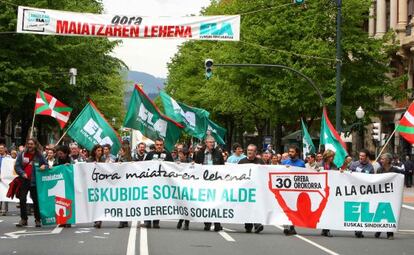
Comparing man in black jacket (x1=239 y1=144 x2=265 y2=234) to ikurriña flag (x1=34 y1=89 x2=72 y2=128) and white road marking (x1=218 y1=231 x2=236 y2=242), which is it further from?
ikurriña flag (x1=34 y1=89 x2=72 y2=128)

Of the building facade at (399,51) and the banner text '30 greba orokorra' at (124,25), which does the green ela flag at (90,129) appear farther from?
A: the building facade at (399,51)

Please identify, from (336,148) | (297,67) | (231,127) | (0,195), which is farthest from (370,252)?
(231,127)

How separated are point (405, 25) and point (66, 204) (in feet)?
124

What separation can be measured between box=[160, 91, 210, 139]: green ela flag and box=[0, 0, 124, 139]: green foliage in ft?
53.7

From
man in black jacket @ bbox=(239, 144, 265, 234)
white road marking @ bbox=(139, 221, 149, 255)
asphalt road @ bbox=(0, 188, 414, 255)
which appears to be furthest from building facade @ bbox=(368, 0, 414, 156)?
white road marking @ bbox=(139, 221, 149, 255)

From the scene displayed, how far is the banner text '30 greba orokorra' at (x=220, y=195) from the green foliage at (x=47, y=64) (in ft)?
98.0

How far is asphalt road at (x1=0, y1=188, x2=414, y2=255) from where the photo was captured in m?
14.3

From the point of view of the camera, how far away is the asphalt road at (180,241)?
14344 millimetres

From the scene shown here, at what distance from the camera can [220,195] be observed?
59.6 ft

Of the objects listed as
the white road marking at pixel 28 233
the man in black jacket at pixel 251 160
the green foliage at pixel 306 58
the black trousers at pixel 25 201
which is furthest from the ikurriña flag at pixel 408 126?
the green foliage at pixel 306 58

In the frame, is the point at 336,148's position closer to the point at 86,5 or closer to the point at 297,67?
the point at 297,67

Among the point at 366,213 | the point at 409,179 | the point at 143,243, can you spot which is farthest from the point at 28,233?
the point at 409,179

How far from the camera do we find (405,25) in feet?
174

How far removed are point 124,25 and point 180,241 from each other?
338 inches
